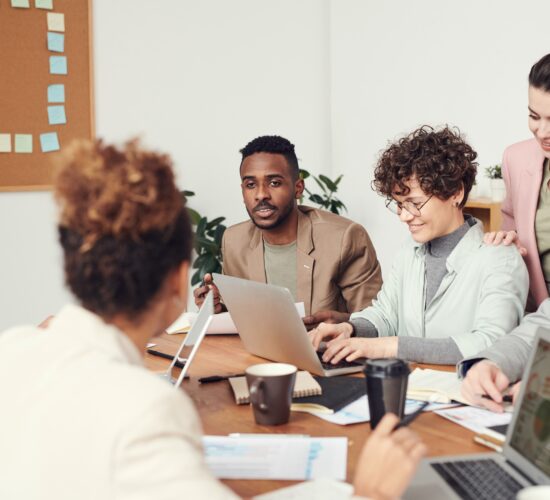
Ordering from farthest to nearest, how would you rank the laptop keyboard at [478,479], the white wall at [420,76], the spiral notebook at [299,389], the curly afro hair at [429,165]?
the white wall at [420,76], the curly afro hair at [429,165], the spiral notebook at [299,389], the laptop keyboard at [478,479]

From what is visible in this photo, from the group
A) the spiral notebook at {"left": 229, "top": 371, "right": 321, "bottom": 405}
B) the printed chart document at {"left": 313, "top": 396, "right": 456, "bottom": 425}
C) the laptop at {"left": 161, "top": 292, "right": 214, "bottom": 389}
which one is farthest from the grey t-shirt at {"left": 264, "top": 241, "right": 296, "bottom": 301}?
the printed chart document at {"left": 313, "top": 396, "right": 456, "bottom": 425}

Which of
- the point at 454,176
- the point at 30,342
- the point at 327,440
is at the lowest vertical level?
the point at 327,440

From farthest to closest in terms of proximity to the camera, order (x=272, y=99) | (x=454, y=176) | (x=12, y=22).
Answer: (x=272, y=99), (x=12, y=22), (x=454, y=176)

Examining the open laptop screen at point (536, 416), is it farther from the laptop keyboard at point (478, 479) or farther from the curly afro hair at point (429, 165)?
the curly afro hair at point (429, 165)

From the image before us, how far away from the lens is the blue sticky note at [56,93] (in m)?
3.87

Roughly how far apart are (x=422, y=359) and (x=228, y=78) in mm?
3012

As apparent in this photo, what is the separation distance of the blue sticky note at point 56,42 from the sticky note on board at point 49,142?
0.44 m

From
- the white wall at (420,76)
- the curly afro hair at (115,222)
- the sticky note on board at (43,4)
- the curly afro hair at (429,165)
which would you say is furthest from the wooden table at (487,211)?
the curly afro hair at (115,222)

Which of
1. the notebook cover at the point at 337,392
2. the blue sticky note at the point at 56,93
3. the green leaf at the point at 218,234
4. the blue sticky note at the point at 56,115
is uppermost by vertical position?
the blue sticky note at the point at 56,93

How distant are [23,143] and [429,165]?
250 cm

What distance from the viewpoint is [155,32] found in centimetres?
417

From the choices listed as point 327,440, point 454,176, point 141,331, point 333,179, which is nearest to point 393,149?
point 454,176

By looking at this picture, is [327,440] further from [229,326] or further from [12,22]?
[12,22]

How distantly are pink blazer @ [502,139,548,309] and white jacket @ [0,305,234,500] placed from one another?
1597 mm
